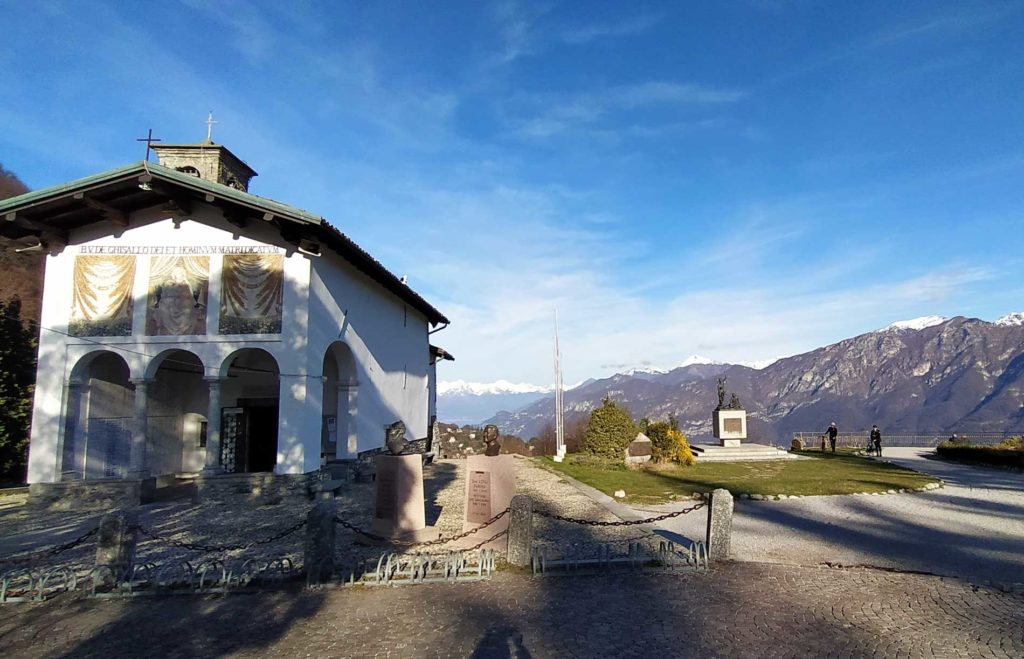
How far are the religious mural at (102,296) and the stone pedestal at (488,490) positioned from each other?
34.8 feet

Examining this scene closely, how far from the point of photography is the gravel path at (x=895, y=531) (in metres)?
7.73

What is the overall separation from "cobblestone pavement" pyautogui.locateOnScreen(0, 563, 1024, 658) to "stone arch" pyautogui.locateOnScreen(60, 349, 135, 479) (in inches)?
397

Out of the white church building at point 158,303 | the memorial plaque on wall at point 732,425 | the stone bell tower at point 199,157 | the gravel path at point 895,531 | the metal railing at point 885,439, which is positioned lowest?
the metal railing at point 885,439

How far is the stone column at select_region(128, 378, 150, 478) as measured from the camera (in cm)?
1391

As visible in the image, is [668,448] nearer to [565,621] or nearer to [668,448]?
[668,448]

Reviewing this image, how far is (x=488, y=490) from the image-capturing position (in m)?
9.20

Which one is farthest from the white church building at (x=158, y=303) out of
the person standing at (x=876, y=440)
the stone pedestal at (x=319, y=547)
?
the person standing at (x=876, y=440)

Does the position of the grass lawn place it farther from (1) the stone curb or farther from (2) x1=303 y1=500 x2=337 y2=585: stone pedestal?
(2) x1=303 y1=500 x2=337 y2=585: stone pedestal

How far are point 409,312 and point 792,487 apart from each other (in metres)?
15.3

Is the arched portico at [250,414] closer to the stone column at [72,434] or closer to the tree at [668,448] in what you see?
the stone column at [72,434]

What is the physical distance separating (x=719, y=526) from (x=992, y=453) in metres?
20.3

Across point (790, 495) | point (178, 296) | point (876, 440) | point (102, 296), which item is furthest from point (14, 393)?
point (876, 440)

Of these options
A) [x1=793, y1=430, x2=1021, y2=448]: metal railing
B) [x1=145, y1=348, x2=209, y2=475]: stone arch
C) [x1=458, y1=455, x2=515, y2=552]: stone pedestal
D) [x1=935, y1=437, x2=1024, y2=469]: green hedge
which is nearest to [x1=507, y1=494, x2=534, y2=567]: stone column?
[x1=458, y1=455, x2=515, y2=552]: stone pedestal

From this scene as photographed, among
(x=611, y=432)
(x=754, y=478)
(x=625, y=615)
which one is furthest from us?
(x=611, y=432)
